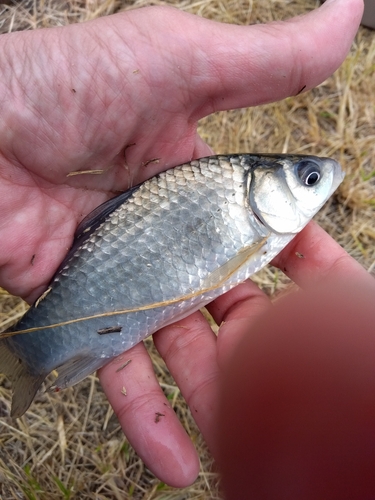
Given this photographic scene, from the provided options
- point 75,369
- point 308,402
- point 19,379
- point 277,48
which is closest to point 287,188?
point 277,48

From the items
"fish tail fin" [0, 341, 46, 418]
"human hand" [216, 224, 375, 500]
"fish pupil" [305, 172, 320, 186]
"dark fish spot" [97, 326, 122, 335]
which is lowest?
"fish tail fin" [0, 341, 46, 418]

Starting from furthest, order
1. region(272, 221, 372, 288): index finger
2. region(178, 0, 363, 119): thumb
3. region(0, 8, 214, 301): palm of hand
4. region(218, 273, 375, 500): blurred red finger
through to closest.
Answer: region(272, 221, 372, 288): index finger → region(0, 8, 214, 301): palm of hand → region(178, 0, 363, 119): thumb → region(218, 273, 375, 500): blurred red finger

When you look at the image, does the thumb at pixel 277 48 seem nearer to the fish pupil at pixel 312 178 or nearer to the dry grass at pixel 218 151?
the fish pupil at pixel 312 178

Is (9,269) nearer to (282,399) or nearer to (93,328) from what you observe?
(93,328)

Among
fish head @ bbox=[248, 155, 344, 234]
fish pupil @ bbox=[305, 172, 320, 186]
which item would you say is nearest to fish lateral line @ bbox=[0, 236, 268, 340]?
fish head @ bbox=[248, 155, 344, 234]

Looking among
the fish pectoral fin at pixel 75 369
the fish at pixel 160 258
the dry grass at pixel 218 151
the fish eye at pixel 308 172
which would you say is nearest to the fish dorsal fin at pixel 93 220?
the fish at pixel 160 258

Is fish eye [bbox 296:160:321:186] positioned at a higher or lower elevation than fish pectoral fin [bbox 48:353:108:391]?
higher

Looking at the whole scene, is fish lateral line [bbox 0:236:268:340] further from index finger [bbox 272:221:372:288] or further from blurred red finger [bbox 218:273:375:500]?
blurred red finger [bbox 218:273:375:500]
